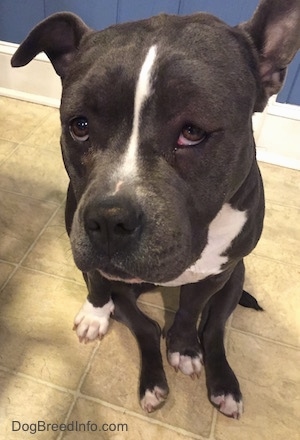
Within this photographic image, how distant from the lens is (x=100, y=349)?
69.4 inches

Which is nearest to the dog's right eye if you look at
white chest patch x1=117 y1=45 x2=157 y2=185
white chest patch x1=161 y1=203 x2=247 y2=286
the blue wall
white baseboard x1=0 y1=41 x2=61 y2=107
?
white chest patch x1=117 y1=45 x2=157 y2=185

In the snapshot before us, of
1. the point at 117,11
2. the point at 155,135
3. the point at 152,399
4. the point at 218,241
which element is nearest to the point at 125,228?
the point at 155,135

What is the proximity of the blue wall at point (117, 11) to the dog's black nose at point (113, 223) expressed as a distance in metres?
1.77

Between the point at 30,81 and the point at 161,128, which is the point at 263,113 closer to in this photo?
the point at 30,81

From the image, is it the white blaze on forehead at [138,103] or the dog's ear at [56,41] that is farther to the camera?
the dog's ear at [56,41]

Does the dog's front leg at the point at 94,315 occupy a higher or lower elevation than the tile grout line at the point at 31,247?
A: higher

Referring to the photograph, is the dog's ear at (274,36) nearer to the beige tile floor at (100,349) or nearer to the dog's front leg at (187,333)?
the dog's front leg at (187,333)

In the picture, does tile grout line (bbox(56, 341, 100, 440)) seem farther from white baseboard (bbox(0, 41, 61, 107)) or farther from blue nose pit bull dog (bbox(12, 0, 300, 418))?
white baseboard (bbox(0, 41, 61, 107))

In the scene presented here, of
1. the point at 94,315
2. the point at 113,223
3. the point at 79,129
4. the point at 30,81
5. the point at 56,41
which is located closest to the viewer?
the point at 113,223

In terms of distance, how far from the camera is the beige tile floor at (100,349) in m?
1.58

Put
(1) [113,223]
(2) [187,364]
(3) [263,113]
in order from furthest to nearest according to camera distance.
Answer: (3) [263,113], (2) [187,364], (1) [113,223]

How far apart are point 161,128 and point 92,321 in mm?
919

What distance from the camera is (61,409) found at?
1575 millimetres

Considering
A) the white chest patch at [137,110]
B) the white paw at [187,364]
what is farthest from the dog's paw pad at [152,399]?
the white chest patch at [137,110]
